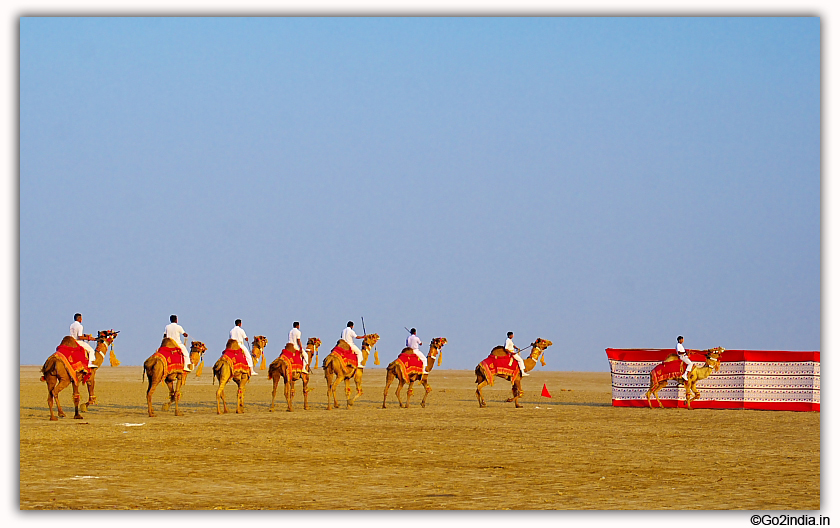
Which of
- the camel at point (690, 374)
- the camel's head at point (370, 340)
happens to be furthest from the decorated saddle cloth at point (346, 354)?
the camel at point (690, 374)

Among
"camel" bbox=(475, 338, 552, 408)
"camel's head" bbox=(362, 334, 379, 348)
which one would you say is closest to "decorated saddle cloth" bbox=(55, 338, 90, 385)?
"camel's head" bbox=(362, 334, 379, 348)

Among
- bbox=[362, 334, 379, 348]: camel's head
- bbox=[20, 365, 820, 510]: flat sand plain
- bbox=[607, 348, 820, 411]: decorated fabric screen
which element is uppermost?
bbox=[362, 334, 379, 348]: camel's head

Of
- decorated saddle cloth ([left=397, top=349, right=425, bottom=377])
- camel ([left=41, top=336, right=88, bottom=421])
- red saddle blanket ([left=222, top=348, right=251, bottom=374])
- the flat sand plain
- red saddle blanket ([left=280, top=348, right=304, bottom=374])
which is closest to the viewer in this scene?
the flat sand plain

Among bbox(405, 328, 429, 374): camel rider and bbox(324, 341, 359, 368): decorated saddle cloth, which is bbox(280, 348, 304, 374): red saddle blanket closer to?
bbox(324, 341, 359, 368): decorated saddle cloth

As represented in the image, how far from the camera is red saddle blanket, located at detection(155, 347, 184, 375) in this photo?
26.2 meters

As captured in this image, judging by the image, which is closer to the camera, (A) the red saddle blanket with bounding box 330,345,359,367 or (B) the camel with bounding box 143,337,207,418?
(B) the camel with bounding box 143,337,207,418

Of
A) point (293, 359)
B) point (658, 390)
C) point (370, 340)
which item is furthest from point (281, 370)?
point (658, 390)

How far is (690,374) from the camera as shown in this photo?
30.0 m

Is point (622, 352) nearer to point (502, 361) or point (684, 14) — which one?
point (502, 361)

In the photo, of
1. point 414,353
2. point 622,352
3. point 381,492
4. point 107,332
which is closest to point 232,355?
point 107,332

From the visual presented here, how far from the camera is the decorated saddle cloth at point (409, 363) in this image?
30906 millimetres

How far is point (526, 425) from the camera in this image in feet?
79.6

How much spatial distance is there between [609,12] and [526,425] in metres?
13.6

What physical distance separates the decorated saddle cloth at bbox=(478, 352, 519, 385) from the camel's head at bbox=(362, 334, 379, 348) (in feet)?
11.0
